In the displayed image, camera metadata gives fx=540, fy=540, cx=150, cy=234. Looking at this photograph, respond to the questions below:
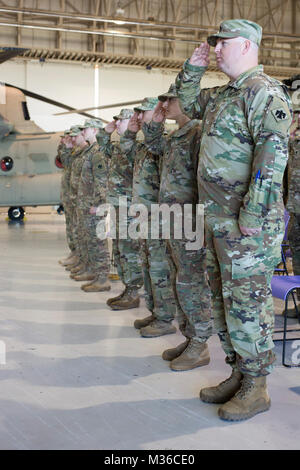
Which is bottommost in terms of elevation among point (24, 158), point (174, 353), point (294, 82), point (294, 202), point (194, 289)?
point (24, 158)

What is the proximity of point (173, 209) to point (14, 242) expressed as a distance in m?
6.61

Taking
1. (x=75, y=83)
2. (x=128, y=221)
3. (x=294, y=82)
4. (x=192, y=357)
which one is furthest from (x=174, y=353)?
(x=75, y=83)

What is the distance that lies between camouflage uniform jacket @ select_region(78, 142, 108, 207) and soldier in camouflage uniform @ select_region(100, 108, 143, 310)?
536 millimetres

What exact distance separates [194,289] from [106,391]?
2.51ft

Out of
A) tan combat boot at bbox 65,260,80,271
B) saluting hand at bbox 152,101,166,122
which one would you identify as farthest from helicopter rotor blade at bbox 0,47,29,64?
saluting hand at bbox 152,101,166,122

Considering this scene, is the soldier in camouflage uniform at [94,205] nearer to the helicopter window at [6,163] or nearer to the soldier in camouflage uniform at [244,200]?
the soldier in camouflage uniform at [244,200]

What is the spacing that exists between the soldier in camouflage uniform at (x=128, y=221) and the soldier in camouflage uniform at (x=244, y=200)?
212 cm

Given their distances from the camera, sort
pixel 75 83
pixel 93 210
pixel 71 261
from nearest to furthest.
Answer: pixel 93 210, pixel 71 261, pixel 75 83

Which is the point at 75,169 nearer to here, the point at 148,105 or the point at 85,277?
the point at 85,277

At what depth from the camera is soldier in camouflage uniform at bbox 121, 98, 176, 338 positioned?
3777 millimetres

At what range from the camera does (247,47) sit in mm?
2508

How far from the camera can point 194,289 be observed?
316 centimetres
